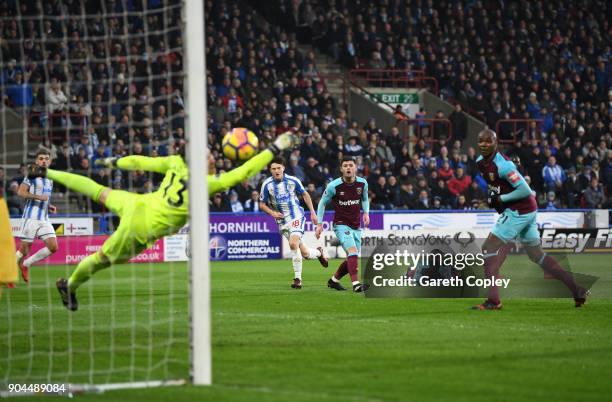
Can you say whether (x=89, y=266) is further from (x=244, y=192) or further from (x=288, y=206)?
(x=244, y=192)

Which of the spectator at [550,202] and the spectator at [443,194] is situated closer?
the spectator at [443,194]

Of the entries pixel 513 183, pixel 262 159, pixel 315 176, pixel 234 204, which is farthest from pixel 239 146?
pixel 315 176

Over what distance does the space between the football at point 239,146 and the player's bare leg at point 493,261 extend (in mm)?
4032

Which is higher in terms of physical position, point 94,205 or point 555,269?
point 94,205

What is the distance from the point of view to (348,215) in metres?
17.5

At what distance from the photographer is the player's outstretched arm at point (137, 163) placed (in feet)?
38.0

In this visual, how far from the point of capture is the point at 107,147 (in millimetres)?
21656

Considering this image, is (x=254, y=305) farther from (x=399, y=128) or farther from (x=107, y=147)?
(x=399, y=128)

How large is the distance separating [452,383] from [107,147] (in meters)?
14.6

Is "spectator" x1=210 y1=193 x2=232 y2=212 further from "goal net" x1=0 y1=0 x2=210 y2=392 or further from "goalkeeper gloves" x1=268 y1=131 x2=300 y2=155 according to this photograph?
"goalkeeper gloves" x1=268 y1=131 x2=300 y2=155

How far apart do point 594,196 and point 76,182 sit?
23.6m

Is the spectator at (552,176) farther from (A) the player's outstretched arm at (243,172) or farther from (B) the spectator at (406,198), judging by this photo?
(A) the player's outstretched arm at (243,172)

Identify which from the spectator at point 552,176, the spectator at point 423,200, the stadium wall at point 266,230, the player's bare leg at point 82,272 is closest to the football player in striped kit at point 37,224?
the stadium wall at point 266,230

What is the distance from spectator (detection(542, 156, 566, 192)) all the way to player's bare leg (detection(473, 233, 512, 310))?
18.7 metres
